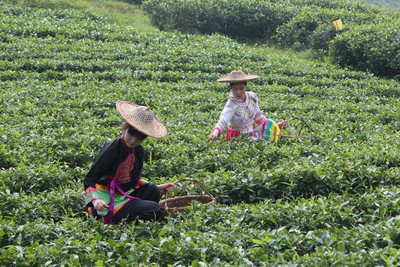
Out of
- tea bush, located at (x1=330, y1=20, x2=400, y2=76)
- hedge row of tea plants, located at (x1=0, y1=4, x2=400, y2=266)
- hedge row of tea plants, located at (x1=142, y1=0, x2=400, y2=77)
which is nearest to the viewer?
hedge row of tea plants, located at (x1=0, y1=4, x2=400, y2=266)

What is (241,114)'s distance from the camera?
23.6ft

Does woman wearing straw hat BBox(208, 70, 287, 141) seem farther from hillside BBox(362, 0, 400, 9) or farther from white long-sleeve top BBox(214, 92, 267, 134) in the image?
hillside BBox(362, 0, 400, 9)

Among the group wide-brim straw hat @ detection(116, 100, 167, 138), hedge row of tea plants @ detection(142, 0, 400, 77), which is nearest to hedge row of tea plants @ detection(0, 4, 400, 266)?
wide-brim straw hat @ detection(116, 100, 167, 138)

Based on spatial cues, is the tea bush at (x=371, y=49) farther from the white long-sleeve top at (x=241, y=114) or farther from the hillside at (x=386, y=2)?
the hillside at (x=386, y=2)

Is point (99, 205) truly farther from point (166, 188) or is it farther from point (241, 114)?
point (241, 114)

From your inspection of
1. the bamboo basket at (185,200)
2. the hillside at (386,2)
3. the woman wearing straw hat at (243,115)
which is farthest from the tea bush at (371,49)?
the hillside at (386,2)

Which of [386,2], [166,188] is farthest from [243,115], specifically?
[386,2]

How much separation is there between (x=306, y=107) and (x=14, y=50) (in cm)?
718

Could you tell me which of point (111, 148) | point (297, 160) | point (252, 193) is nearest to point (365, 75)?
point (297, 160)

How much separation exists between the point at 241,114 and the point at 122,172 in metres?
2.79

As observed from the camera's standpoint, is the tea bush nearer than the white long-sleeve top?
No

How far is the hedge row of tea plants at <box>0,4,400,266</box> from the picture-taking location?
3990 mm

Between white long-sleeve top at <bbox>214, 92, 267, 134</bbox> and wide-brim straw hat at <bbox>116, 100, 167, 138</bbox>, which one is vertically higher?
wide-brim straw hat at <bbox>116, 100, 167, 138</bbox>

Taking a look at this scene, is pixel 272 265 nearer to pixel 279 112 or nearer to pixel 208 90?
pixel 279 112
